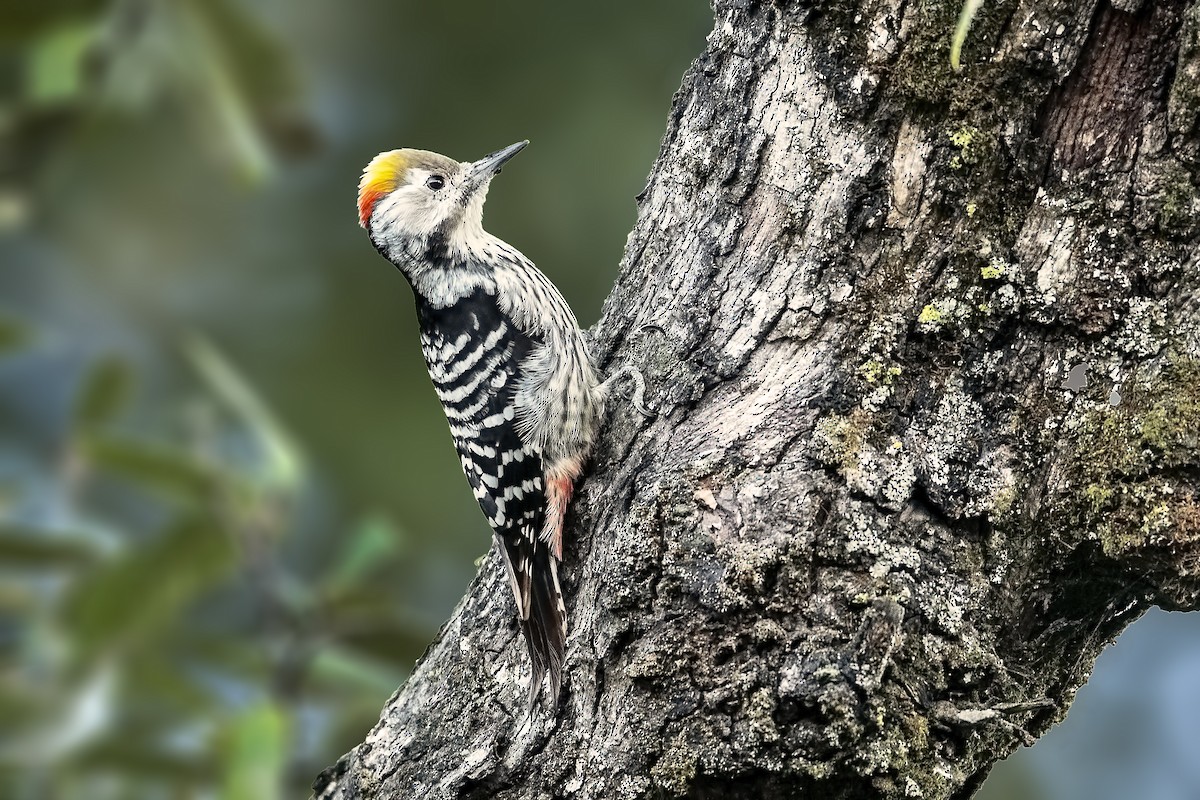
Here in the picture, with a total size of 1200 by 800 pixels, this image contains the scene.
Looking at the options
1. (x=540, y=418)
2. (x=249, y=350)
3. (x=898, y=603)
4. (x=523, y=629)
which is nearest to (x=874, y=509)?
(x=898, y=603)

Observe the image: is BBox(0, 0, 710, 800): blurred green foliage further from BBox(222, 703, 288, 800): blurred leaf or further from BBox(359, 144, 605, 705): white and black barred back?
BBox(359, 144, 605, 705): white and black barred back

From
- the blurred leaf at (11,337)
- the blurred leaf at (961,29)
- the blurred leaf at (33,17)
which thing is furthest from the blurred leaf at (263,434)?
the blurred leaf at (961,29)

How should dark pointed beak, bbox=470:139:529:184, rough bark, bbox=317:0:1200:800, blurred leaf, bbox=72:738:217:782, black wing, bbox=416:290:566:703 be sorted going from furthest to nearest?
blurred leaf, bbox=72:738:217:782 < dark pointed beak, bbox=470:139:529:184 < black wing, bbox=416:290:566:703 < rough bark, bbox=317:0:1200:800

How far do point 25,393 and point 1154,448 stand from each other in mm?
5852

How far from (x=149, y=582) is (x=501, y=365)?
138 centimetres

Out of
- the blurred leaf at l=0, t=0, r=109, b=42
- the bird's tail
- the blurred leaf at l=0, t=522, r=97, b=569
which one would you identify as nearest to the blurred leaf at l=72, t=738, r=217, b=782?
the blurred leaf at l=0, t=522, r=97, b=569

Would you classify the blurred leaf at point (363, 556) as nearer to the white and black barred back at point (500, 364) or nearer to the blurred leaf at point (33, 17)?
the white and black barred back at point (500, 364)

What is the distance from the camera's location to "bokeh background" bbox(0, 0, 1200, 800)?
3713mm

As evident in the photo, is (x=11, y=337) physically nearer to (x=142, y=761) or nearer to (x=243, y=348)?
(x=142, y=761)

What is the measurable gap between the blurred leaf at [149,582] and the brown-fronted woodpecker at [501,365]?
3.06 ft

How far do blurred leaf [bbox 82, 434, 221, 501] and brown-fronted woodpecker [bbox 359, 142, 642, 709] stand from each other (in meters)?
0.81

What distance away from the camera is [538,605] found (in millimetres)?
2242

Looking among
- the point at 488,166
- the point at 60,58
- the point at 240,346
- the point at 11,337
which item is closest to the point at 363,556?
the point at 488,166

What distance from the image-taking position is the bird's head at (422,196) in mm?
3318
